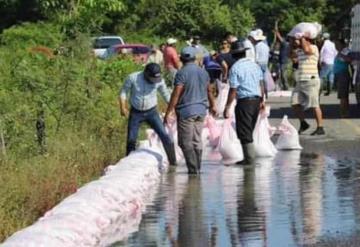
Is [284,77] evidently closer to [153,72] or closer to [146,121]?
[146,121]

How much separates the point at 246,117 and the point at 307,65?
375cm

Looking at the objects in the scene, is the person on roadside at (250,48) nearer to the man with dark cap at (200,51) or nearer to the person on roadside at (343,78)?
the man with dark cap at (200,51)

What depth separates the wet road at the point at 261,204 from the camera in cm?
988

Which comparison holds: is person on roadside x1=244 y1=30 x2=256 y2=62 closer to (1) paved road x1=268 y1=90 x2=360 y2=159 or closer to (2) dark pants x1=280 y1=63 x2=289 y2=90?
(1) paved road x1=268 y1=90 x2=360 y2=159

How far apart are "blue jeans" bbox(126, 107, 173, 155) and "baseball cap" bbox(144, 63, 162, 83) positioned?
17.9 inches

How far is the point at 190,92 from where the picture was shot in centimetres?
1416

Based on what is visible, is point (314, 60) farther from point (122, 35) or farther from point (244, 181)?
point (122, 35)

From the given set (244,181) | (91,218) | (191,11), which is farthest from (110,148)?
(191,11)

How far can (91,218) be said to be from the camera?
9586 millimetres

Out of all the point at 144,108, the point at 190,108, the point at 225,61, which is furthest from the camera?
the point at 225,61

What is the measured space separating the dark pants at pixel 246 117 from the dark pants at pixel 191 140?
3.05ft

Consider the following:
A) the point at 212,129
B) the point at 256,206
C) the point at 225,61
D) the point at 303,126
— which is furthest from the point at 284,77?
the point at 256,206

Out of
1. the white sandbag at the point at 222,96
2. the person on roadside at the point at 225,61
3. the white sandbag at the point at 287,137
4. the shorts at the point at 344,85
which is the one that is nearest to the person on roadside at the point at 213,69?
the person on roadside at the point at 225,61

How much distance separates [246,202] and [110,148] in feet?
14.0
